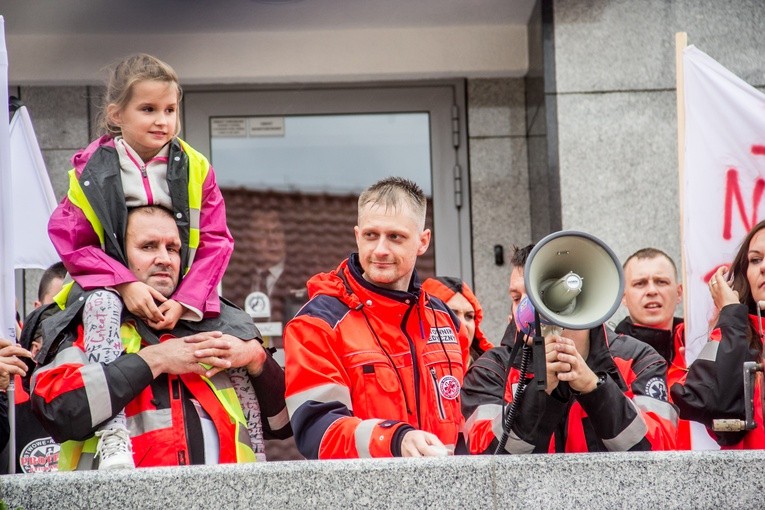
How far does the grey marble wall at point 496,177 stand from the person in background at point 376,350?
3488 mm

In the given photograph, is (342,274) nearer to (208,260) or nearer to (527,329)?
(208,260)

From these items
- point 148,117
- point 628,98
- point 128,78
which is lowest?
point 148,117

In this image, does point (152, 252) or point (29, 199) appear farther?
point (29, 199)

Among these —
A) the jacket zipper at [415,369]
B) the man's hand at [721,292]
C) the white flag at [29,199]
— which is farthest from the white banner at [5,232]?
the man's hand at [721,292]

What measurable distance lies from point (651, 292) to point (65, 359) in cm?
316

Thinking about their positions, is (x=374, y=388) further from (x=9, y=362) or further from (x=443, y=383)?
(x=9, y=362)

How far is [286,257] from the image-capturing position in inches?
333

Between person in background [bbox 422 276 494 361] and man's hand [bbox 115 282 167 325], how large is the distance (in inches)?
79.1

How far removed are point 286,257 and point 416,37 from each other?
5.67 ft

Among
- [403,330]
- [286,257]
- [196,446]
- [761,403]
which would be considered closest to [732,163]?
[761,403]

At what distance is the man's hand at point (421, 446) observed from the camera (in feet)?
12.8

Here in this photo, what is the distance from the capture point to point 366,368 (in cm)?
445

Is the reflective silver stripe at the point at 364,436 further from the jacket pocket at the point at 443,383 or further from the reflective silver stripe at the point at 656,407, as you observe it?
the reflective silver stripe at the point at 656,407

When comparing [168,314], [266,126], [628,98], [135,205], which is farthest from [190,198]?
[266,126]
